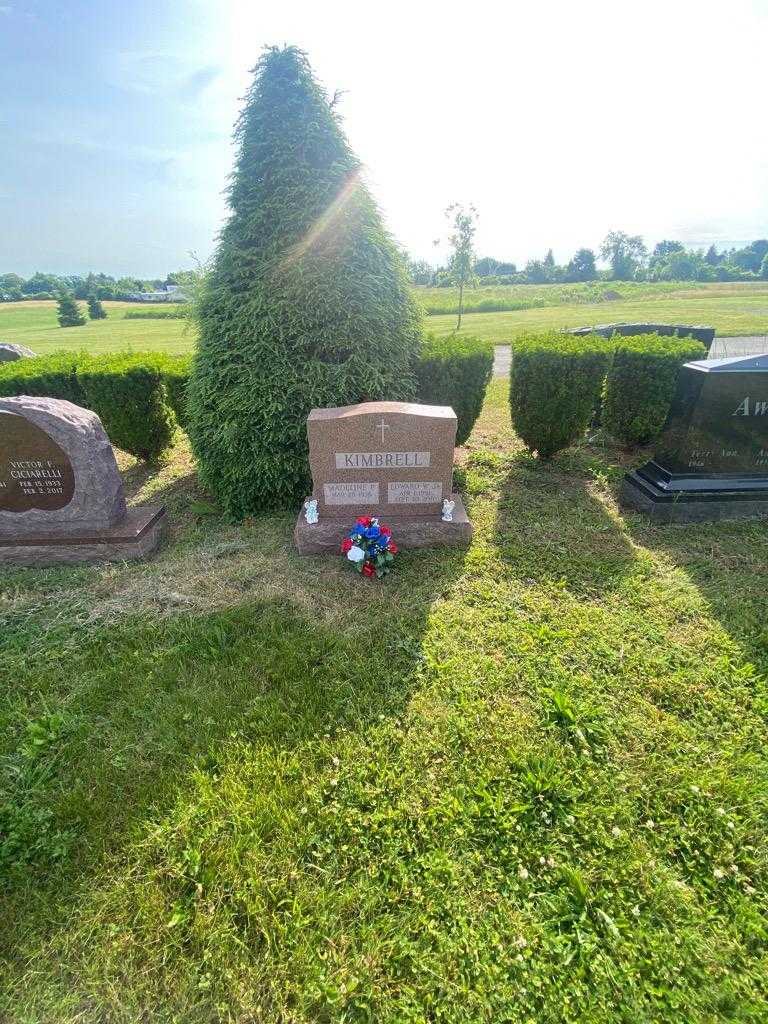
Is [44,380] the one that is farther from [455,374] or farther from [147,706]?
[147,706]

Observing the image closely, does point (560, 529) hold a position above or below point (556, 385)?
below

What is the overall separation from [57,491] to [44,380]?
3.52 metres

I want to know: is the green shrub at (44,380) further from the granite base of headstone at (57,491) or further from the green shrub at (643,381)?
the green shrub at (643,381)

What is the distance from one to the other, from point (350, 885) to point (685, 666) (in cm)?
250

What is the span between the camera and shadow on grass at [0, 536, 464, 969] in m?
2.23

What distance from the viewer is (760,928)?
191 cm

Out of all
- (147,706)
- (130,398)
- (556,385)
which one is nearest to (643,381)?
(556,385)

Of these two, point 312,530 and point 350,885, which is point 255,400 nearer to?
point 312,530

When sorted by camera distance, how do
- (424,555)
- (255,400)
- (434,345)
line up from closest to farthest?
1. (424,555)
2. (255,400)
3. (434,345)

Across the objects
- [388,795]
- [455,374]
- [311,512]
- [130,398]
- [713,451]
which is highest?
[455,374]

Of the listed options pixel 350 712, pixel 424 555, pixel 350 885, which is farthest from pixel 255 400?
pixel 350 885

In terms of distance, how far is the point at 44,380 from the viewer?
693cm

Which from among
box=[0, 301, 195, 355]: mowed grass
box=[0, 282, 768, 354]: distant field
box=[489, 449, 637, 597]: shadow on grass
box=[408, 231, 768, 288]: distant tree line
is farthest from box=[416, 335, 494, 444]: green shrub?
box=[408, 231, 768, 288]: distant tree line

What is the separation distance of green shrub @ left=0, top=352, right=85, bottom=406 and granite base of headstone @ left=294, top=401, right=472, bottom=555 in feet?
15.8
